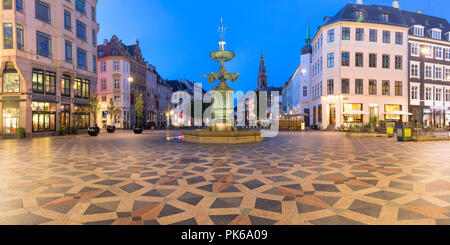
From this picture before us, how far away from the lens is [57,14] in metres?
22.8

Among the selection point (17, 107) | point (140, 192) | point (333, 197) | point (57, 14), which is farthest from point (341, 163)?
point (57, 14)

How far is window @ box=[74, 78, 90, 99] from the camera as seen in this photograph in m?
26.0

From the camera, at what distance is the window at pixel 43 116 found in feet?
68.5

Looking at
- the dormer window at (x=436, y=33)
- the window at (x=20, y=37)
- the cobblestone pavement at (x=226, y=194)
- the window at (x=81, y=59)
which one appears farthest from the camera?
the dormer window at (x=436, y=33)

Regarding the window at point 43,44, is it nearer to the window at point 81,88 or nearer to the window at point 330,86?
the window at point 81,88

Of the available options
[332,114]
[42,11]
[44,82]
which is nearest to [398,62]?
[332,114]

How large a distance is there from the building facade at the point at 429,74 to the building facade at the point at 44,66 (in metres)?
45.9

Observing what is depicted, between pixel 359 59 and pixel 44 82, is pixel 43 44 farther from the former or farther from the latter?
pixel 359 59

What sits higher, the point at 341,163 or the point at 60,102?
the point at 60,102

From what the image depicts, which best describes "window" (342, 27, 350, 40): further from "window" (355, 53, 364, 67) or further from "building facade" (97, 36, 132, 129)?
"building facade" (97, 36, 132, 129)

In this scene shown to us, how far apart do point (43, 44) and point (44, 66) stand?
2167mm

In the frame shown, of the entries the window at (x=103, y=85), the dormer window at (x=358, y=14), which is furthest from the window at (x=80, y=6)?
the dormer window at (x=358, y=14)

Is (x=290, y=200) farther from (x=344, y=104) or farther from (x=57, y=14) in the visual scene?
(x=344, y=104)
